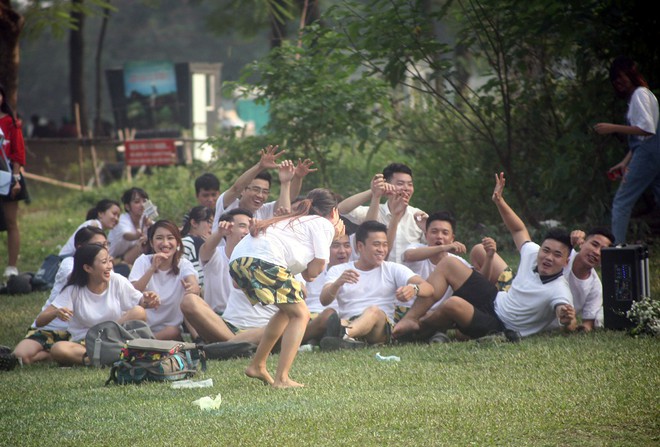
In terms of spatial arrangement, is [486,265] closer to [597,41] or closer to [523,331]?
[523,331]

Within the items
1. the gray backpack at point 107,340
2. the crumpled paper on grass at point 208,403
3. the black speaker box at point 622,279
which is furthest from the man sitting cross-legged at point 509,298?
the crumpled paper on grass at point 208,403

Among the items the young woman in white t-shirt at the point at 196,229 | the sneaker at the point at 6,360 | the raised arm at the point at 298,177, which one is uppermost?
the raised arm at the point at 298,177

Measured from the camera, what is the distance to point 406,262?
9023 mm

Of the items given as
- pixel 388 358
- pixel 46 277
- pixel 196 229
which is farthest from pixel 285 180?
pixel 46 277

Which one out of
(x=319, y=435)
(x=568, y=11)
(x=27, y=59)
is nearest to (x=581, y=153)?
→ (x=568, y=11)

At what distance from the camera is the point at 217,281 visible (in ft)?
29.8

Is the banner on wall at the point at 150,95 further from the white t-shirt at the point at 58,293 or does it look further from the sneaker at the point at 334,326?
the sneaker at the point at 334,326

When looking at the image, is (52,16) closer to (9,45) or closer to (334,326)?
(9,45)

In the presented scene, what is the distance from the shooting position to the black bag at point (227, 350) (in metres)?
7.95

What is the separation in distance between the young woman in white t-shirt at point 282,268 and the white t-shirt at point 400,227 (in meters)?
2.37

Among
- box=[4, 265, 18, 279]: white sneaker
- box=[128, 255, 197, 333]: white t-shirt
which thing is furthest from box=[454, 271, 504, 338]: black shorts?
box=[4, 265, 18, 279]: white sneaker

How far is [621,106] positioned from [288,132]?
428 centimetres

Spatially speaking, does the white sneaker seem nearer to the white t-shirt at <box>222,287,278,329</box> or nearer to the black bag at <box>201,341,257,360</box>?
the white t-shirt at <box>222,287,278,329</box>

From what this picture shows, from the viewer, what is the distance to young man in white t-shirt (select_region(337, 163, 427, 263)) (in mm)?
9141
